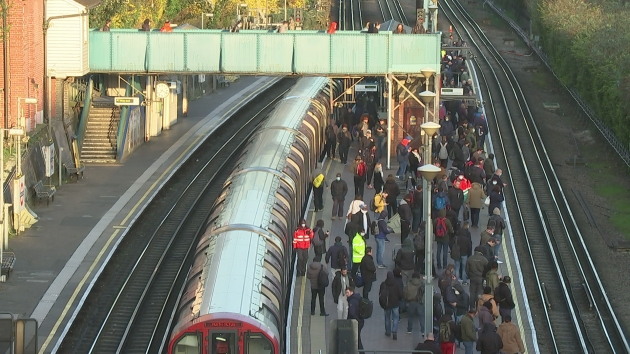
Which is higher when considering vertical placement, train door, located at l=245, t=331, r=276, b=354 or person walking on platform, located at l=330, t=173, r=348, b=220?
person walking on platform, located at l=330, t=173, r=348, b=220

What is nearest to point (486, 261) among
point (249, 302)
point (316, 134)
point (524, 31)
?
point (249, 302)

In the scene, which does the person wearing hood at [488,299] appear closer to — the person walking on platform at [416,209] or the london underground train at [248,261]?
the london underground train at [248,261]

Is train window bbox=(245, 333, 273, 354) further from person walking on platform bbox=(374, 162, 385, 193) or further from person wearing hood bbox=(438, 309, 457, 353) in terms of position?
person walking on platform bbox=(374, 162, 385, 193)

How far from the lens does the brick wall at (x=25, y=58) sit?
38.2 meters

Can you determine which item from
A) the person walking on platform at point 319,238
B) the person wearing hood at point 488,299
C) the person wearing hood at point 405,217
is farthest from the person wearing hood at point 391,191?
the person wearing hood at point 488,299

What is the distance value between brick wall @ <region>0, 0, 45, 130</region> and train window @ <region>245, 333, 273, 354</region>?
62.5ft

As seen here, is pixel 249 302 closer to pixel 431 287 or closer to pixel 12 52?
pixel 431 287

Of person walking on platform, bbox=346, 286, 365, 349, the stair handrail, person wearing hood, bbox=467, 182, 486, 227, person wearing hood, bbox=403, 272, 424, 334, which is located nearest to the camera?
person walking on platform, bbox=346, 286, 365, 349

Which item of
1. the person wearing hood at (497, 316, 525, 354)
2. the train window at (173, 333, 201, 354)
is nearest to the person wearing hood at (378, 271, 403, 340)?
the person wearing hood at (497, 316, 525, 354)

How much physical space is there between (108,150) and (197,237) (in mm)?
11071

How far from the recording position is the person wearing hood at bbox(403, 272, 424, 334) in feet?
79.6

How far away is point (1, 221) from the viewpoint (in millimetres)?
29969

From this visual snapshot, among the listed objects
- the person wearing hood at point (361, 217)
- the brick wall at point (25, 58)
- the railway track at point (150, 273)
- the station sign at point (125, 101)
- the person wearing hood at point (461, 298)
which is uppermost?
the brick wall at point (25, 58)

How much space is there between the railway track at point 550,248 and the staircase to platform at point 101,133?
42.3ft
